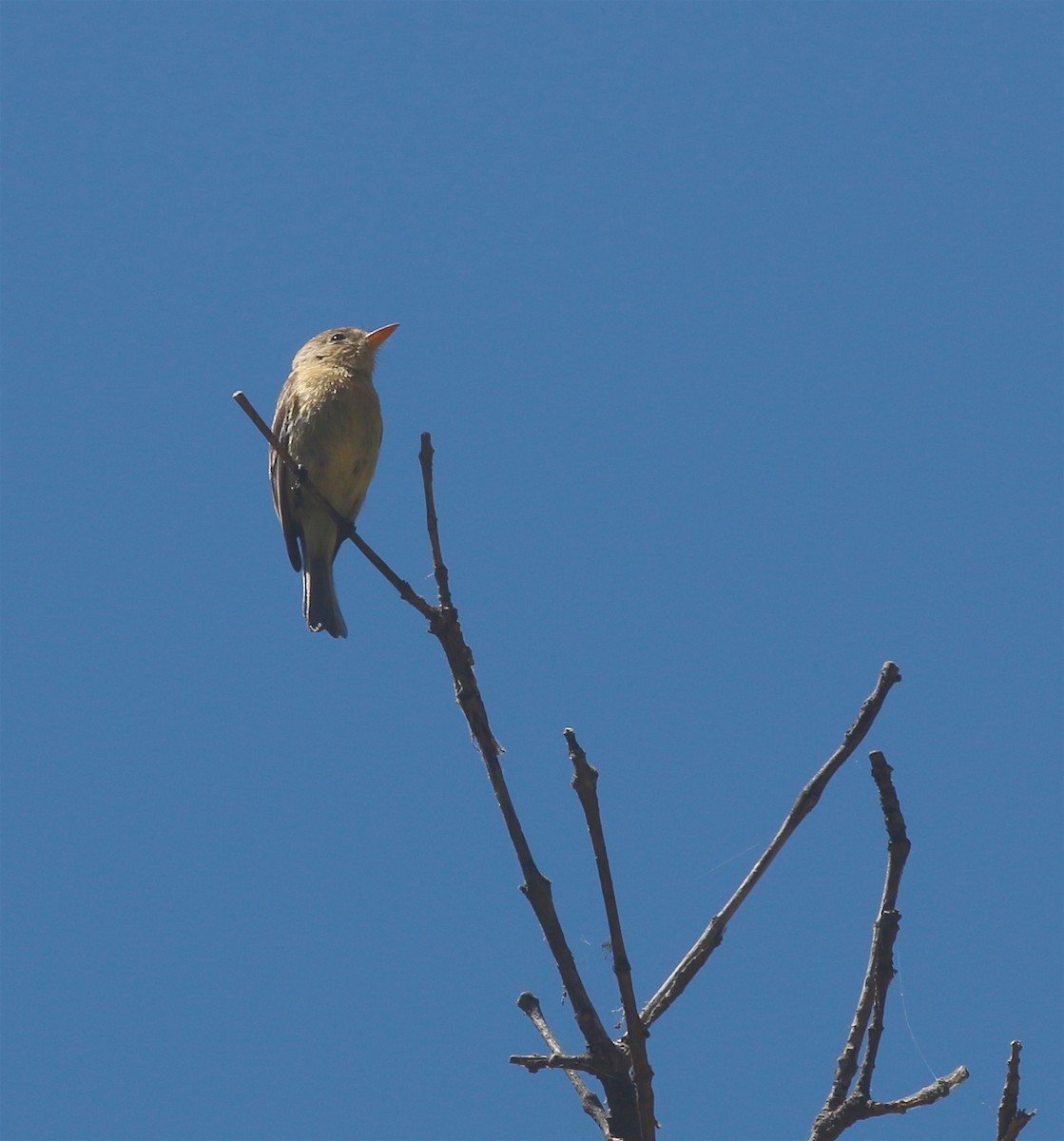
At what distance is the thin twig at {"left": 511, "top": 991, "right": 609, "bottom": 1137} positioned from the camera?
9.31 ft

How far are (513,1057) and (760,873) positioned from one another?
2.16 feet

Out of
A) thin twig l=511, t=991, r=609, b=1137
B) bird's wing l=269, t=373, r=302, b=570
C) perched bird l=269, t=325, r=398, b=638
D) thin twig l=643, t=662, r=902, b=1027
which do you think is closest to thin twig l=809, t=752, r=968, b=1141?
thin twig l=643, t=662, r=902, b=1027

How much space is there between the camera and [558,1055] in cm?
267

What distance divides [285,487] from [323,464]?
295 mm

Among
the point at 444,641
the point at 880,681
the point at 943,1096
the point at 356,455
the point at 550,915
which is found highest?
the point at 356,455

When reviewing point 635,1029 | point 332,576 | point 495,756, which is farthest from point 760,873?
point 332,576

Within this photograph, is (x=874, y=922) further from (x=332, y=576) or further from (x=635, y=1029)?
(x=332, y=576)

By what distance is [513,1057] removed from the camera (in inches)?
107

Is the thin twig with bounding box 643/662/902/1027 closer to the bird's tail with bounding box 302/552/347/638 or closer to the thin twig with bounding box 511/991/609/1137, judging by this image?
the thin twig with bounding box 511/991/609/1137

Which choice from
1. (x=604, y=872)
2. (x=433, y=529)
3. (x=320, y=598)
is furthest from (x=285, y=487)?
(x=604, y=872)

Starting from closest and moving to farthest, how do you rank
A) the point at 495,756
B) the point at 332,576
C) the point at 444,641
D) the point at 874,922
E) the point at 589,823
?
the point at 589,823 < the point at 874,922 < the point at 495,756 < the point at 444,641 < the point at 332,576

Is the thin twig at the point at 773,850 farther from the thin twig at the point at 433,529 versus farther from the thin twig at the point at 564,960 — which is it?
the thin twig at the point at 433,529

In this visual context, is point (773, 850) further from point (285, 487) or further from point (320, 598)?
point (285, 487)

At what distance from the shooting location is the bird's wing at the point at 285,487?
7.16 metres
